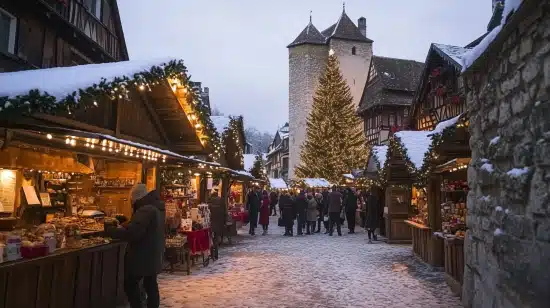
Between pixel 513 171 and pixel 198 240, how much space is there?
290 inches

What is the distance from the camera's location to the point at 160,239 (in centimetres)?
559

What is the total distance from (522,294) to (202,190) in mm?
13103

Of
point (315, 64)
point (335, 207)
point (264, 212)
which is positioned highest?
point (315, 64)

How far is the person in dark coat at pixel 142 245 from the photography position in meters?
5.26

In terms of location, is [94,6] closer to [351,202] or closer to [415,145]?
[415,145]

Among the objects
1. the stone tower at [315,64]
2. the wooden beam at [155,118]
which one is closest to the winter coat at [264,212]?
the wooden beam at [155,118]

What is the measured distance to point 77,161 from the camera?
364 inches

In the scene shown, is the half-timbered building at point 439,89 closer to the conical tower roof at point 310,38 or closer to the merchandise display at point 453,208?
the merchandise display at point 453,208

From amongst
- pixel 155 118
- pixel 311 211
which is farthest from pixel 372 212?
pixel 155 118

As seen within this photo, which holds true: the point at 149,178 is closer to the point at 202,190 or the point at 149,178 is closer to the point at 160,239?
the point at 160,239

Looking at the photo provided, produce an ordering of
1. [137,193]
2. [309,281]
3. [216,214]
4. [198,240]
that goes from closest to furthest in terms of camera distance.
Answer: [137,193] → [309,281] → [198,240] → [216,214]

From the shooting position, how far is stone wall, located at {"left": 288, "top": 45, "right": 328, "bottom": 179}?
153 feet

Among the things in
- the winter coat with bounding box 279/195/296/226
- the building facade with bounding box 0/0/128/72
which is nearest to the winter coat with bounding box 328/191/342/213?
the winter coat with bounding box 279/195/296/226

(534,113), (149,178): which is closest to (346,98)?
(149,178)
